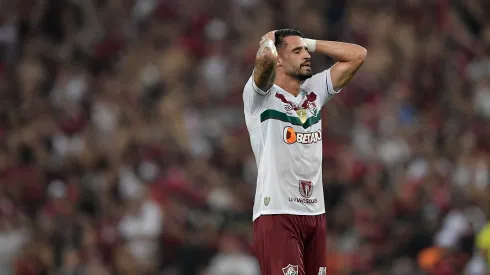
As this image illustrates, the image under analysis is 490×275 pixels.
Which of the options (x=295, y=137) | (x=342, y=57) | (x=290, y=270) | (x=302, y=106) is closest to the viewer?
(x=290, y=270)

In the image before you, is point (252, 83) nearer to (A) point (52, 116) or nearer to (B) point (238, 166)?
(B) point (238, 166)

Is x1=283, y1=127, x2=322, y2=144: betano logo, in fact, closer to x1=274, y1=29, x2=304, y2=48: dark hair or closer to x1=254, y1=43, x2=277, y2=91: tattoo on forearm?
x1=254, y1=43, x2=277, y2=91: tattoo on forearm

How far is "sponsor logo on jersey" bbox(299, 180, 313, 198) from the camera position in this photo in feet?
27.7

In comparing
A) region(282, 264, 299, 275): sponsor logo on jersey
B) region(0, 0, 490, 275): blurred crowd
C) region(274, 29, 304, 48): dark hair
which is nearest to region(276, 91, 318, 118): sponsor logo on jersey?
region(274, 29, 304, 48): dark hair

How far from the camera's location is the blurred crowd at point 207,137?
15.1 meters

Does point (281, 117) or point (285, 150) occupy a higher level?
point (281, 117)

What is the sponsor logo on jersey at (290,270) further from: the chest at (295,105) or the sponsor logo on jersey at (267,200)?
the chest at (295,105)

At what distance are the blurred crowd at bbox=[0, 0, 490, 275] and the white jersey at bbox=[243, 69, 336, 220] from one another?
588 centimetres

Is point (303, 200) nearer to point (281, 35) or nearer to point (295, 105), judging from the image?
point (295, 105)

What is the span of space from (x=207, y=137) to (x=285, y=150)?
30.6 feet

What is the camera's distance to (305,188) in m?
8.45

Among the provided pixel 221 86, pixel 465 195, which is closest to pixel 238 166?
pixel 221 86

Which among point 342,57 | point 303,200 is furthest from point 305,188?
point 342,57

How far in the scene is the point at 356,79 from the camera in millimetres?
18000
